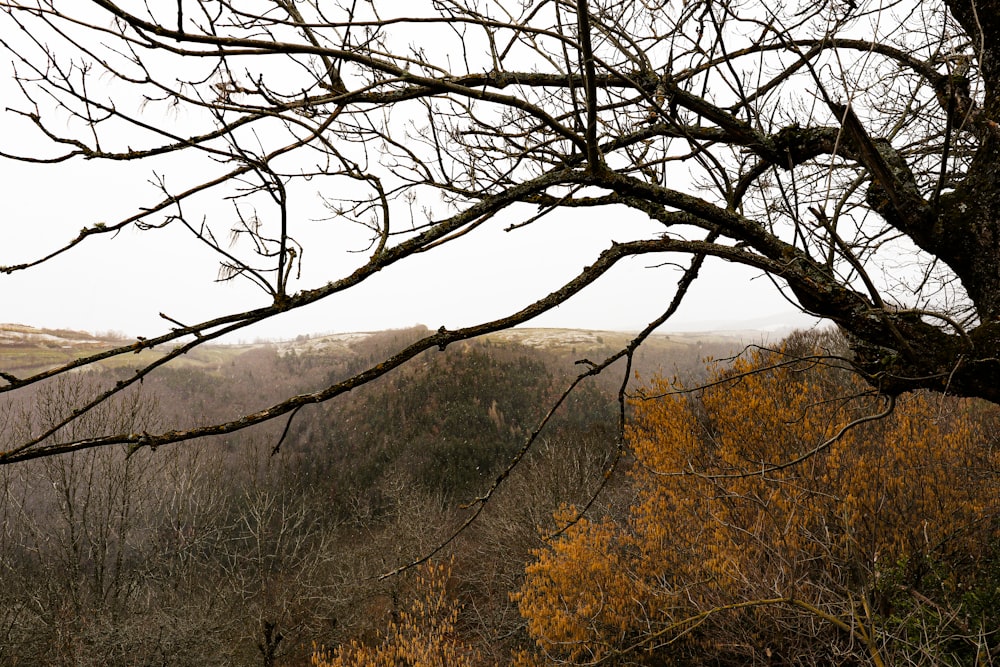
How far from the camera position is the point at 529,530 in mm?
13031

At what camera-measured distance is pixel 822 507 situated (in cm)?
Result: 652

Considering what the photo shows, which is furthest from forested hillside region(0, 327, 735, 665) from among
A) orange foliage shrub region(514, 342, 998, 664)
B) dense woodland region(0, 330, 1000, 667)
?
orange foliage shrub region(514, 342, 998, 664)

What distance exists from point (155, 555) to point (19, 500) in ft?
13.5

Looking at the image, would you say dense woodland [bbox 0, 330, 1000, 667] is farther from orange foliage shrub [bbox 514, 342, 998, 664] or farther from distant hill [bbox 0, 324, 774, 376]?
distant hill [bbox 0, 324, 774, 376]

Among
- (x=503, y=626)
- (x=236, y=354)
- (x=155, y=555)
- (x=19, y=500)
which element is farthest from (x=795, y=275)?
(x=236, y=354)

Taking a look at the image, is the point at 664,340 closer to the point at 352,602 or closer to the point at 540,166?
the point at 352,602

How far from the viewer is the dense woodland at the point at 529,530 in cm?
495

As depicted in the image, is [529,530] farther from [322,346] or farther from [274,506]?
[322,346]

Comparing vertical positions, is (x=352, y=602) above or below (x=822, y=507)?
below

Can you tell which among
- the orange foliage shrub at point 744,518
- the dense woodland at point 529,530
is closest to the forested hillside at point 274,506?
the dense woodland at point 529,530

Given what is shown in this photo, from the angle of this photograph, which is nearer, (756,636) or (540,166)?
(540,166)

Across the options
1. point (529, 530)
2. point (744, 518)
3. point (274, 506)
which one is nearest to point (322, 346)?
point (274, 506)

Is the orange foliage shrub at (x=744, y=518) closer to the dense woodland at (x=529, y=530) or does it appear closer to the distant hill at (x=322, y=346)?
the dense woodland at (x=529, y=530)

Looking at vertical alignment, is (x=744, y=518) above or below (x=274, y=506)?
above
